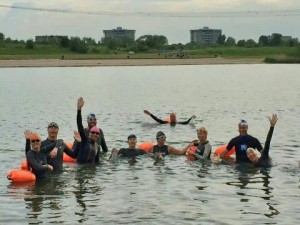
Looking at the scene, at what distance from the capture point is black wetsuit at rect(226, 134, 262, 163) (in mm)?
18000

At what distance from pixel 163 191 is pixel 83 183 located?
2288 mm

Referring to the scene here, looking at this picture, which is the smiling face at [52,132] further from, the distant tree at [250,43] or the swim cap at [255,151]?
the distant tree at [250,43]

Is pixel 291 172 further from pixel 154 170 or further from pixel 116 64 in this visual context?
pixel 116 64

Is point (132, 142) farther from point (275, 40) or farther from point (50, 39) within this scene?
point (275, 40)

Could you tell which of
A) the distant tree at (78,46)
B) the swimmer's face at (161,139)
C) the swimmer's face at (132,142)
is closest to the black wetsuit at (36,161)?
the swimmer's face at (132,142)

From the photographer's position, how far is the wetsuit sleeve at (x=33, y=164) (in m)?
15.3

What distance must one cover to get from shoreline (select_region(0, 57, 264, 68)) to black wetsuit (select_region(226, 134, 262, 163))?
87.8 m

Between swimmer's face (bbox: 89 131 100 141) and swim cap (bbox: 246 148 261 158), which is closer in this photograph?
swim cap (bbox: 246 148 261 158)

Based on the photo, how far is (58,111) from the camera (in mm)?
40469

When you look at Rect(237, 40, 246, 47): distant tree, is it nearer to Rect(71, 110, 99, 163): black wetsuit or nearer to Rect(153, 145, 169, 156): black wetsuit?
Rect(153, 145, 169, 156): black wetsuit

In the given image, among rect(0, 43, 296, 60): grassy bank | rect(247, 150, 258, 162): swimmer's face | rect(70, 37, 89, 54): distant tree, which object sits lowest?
rect(247, 150, 258, 162): swimmer's face

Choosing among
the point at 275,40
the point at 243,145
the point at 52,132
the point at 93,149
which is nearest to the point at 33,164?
the point at 52,132

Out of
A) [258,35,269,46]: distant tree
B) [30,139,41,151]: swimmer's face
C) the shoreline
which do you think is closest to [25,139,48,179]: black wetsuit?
[30,139,41,151]: swimmer's face

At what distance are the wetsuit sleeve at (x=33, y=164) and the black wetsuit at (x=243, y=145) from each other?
18.2 ft
